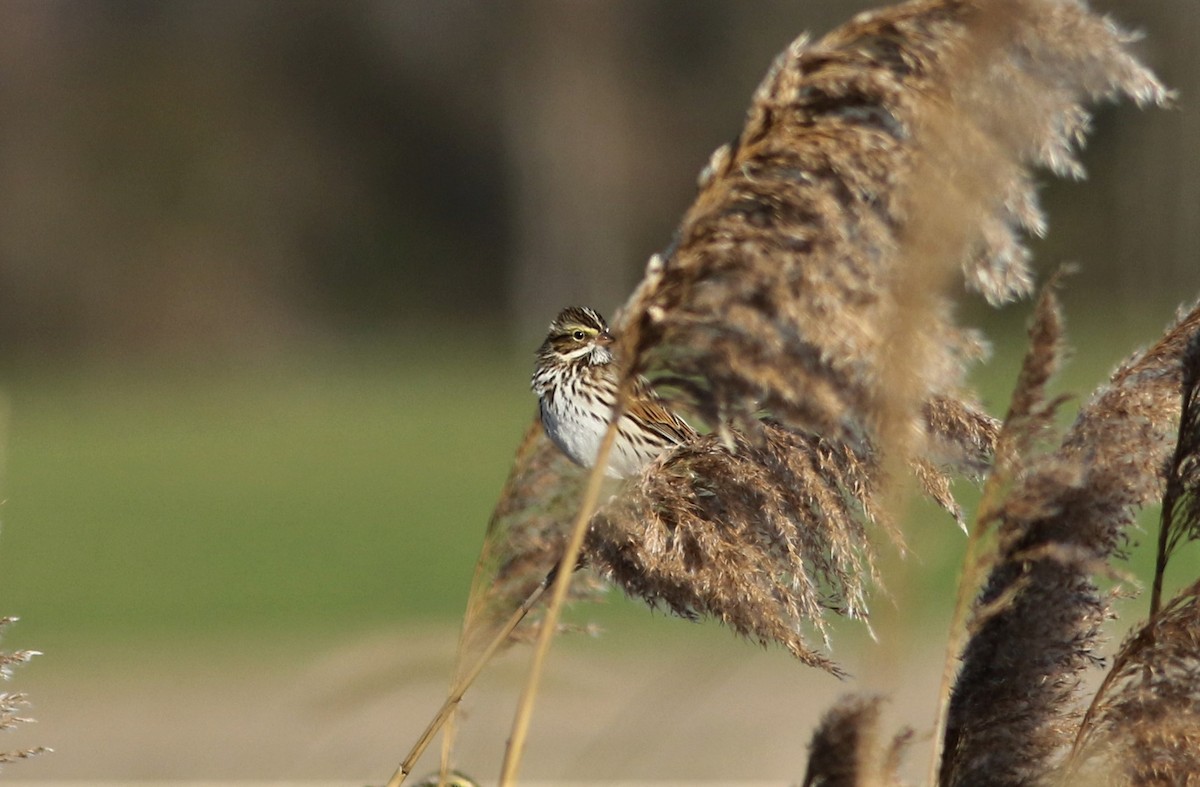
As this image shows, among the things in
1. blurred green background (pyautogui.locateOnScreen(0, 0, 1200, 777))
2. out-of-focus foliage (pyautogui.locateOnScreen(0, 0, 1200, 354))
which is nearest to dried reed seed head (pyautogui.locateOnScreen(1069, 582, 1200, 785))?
blurred green background (pyautogui.locateOnScreen(0, 0, 1200, 777))

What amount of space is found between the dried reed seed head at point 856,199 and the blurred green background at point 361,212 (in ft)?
81.8

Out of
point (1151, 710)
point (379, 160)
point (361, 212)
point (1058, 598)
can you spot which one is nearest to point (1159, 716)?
point (1151, 710)

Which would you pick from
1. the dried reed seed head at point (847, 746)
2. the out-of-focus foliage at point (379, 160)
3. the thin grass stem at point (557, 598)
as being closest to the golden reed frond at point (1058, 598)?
the dried reed seed head at point (847, 746)

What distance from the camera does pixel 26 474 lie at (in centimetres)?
2802

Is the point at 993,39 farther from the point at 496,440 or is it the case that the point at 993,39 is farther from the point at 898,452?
the point at 496,440

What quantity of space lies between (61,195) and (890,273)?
170 ft

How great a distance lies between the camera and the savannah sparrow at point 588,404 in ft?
13.8

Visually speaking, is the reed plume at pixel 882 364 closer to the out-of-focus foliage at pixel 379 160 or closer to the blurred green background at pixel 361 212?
the blurred green background at pixel 361 212

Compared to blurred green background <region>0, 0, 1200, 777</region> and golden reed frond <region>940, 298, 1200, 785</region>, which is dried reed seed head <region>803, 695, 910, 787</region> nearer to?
golden reed frond <region>940, 298, 1200, 785</region>

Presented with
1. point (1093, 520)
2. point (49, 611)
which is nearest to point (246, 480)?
point (49, 611)

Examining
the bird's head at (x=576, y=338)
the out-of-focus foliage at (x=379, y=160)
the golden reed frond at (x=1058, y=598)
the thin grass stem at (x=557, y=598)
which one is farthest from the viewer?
the out-of-focus foliage at (x=379, y=160)

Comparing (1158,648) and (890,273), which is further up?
(890,273)

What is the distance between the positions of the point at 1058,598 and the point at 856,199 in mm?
541

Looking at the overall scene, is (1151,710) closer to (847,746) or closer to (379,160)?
(847,746)
